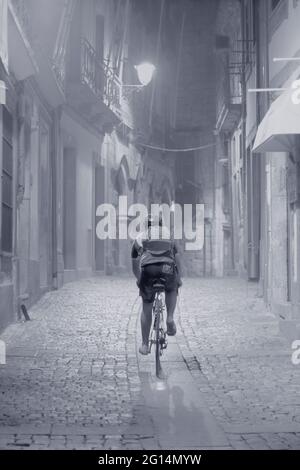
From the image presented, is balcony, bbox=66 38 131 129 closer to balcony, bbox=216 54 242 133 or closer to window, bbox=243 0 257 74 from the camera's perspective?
balcony, bbox=216 54 242 133

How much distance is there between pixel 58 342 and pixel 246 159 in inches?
488

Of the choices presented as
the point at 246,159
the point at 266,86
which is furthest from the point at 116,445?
the point at 246,159

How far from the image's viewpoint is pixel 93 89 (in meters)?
21.8

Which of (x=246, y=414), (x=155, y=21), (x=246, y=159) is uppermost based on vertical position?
(x=155, y=21)

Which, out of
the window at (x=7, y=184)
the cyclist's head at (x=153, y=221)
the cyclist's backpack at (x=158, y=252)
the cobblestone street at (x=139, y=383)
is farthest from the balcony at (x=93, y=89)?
the cyclist's backpack at (x=158, y=252)

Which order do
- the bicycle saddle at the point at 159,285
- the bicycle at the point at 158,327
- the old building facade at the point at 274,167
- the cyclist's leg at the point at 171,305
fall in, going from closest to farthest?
the bicycle at the point at 158,327, the bicycle saddle at the point at 159,285, the cyclist's leg at the point at 171,305, the old building facade at the point at 274,167

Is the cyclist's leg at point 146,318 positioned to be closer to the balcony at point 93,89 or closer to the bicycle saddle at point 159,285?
the bicycle saddle at point 159,285

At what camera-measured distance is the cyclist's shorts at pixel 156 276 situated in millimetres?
9117

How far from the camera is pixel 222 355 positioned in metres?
10.5

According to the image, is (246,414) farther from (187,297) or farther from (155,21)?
(155,21)

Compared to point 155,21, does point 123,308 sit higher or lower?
lower

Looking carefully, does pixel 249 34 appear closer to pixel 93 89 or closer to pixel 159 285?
pixel 93 89

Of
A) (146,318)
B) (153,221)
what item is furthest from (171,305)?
(153,221)

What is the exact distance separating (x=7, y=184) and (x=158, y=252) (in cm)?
480
